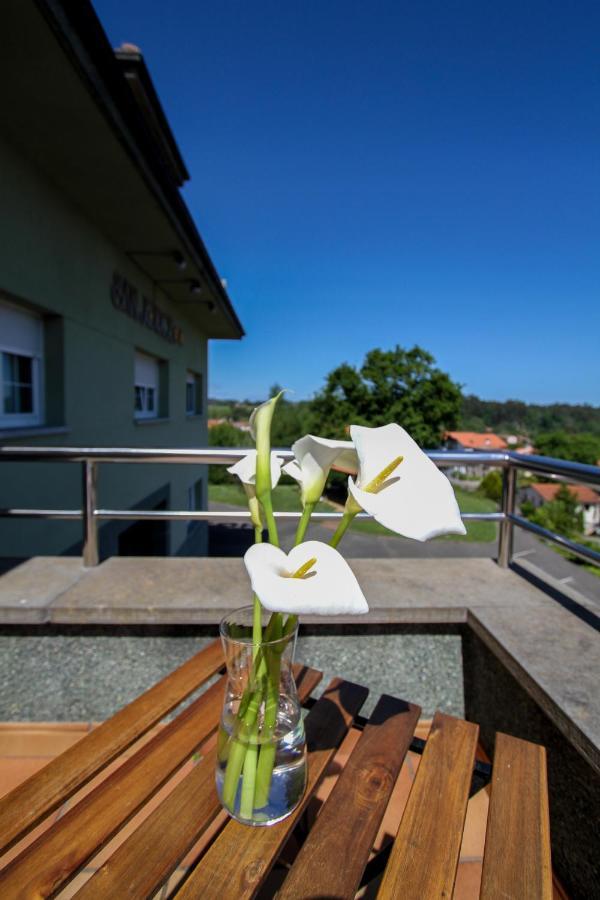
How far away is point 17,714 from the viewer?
1824mm

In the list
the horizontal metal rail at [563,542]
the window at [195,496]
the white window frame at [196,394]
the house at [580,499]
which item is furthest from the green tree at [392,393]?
the house at [580,499]

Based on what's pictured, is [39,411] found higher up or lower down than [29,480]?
higher up

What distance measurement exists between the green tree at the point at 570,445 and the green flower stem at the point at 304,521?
3807cm

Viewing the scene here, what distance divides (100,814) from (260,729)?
0.36 metres

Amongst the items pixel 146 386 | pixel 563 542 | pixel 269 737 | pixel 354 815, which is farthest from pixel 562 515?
pixel 269 737

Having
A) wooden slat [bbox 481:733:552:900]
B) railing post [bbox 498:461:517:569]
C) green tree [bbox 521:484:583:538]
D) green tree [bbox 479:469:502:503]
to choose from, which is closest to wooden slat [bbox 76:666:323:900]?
wooden slat [bbox 481:733:552:900]

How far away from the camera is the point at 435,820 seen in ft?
2.91

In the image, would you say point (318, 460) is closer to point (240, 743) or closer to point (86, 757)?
point (240, 743)

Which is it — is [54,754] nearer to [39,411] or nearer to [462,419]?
[39,411]

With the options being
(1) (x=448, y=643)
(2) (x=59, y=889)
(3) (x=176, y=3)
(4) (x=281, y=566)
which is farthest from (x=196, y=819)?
(3) (x=176, y=3)

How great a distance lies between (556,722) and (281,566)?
1.11 metres

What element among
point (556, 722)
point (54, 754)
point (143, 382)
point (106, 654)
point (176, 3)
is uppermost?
point (176, 3)

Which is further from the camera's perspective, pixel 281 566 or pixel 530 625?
pixel 530 625

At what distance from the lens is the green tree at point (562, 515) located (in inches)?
1428
